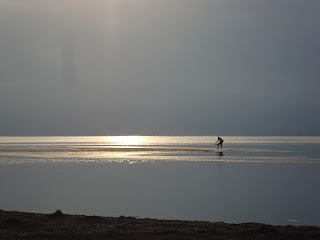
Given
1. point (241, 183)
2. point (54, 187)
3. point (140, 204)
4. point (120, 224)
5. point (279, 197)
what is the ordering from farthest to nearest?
1. point (241, 183)
2. point (54, 187)
3. point (279, 197)
4. point (140, 204)
5. point (120, 224)

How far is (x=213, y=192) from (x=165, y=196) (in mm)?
2815

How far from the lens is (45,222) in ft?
50.0

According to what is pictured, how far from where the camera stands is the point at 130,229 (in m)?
14.1

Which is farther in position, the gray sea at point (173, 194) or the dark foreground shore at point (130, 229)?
the gray sea at point (173, 194)

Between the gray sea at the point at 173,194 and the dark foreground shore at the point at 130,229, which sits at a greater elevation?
the gray sea at the point at 173,194

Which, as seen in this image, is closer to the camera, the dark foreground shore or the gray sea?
the dark foreground shore

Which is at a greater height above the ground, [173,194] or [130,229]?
[173,194]

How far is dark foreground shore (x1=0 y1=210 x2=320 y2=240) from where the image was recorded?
13102 mm

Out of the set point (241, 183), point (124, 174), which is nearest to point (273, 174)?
point (241, 183)

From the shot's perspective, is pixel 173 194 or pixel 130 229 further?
pixel 173 194

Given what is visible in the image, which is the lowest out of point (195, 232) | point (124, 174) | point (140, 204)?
point (195, 232)

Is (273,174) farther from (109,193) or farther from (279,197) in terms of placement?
(109,193)

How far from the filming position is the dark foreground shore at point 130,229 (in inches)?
516

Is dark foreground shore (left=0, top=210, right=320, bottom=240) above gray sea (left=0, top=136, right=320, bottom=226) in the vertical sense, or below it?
below
